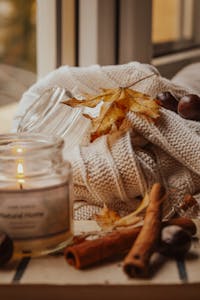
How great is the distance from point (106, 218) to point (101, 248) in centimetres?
12

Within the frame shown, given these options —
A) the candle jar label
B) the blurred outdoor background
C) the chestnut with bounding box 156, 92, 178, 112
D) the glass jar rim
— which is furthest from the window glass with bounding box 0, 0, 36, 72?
the candle jar label

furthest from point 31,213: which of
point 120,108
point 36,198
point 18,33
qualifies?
point 18,33

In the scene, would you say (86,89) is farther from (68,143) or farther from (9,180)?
(9,180)

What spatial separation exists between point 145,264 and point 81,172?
0.23 meters

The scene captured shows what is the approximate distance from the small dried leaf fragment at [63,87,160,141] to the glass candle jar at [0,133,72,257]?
15 cm

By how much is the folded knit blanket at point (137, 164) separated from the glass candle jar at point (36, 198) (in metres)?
0.10

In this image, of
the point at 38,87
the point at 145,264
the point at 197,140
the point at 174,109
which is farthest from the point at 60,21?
the point at 145,264

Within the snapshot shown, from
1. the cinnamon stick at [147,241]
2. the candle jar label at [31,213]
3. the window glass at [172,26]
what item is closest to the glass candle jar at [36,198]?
the candle jar label at [31,213]

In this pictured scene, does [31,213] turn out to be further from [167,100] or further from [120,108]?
[167,100]

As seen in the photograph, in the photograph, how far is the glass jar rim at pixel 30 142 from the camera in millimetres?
845

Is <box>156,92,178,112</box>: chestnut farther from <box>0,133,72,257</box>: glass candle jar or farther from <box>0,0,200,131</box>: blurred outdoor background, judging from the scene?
<box>0,0,200,131</box>: blurred outdoor background

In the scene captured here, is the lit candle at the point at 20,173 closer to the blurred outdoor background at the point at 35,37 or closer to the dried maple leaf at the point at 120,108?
the dried maple leaf at the point at 120,108

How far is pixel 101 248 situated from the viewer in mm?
801

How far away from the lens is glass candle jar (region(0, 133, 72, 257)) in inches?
32.0
